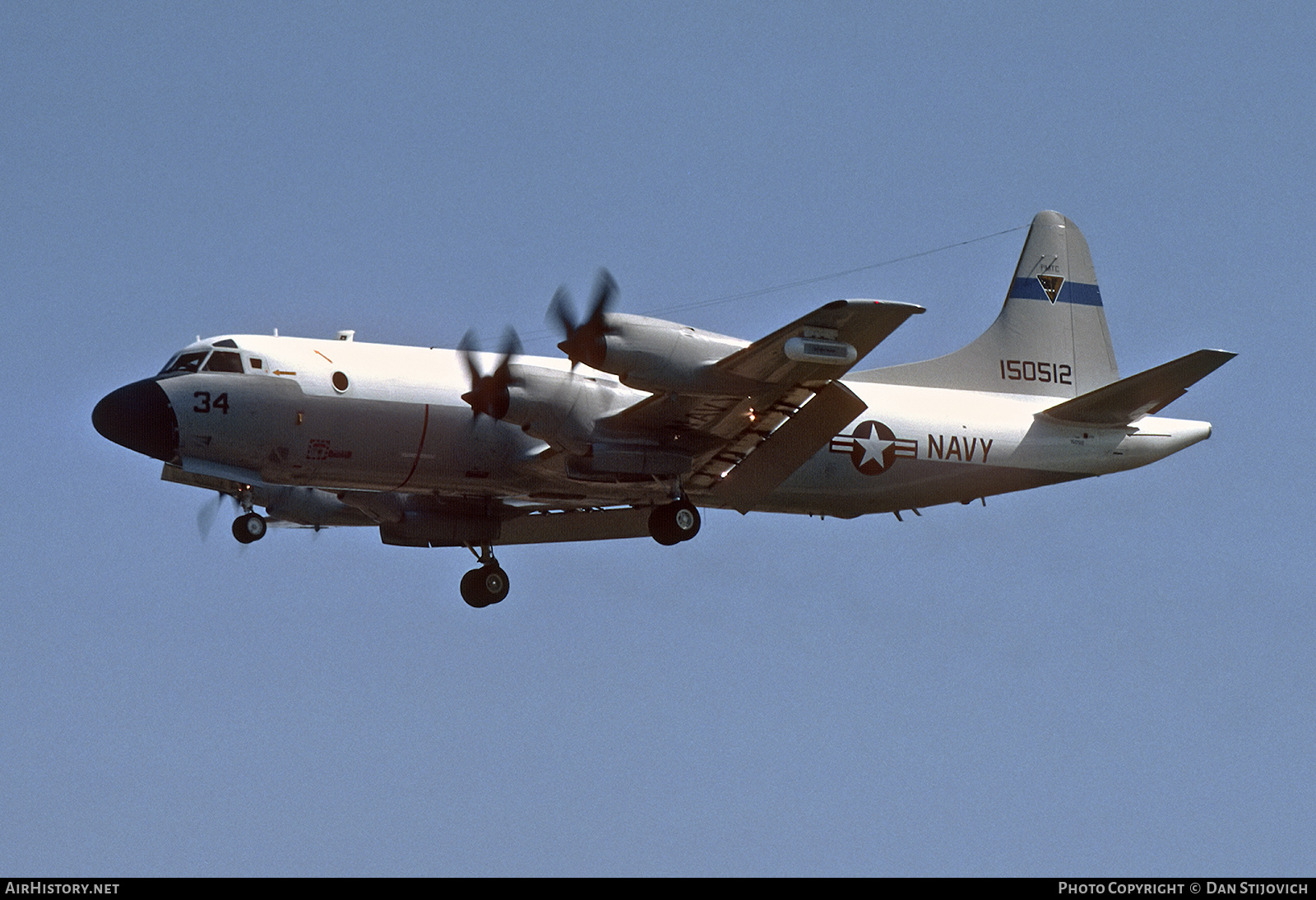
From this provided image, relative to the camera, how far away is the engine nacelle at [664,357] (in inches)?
880

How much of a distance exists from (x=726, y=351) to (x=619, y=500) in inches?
163

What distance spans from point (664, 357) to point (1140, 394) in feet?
27.7

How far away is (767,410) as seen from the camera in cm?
2389

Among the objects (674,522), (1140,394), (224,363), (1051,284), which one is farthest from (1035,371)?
(224,363)

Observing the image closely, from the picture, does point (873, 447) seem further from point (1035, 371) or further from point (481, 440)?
point (481, 440)

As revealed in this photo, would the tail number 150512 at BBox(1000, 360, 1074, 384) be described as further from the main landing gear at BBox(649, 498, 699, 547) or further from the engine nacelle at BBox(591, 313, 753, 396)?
the engine nacelle at BBox(591, 313, 753, 396)

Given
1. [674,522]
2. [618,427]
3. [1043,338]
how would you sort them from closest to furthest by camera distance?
[618,427] < [674,522] < [1043,338]

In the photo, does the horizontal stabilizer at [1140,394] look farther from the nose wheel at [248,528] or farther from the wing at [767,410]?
the nose wheel at [248,528]

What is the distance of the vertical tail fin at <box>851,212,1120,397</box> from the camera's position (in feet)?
93.4

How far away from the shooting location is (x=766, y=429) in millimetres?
24531
